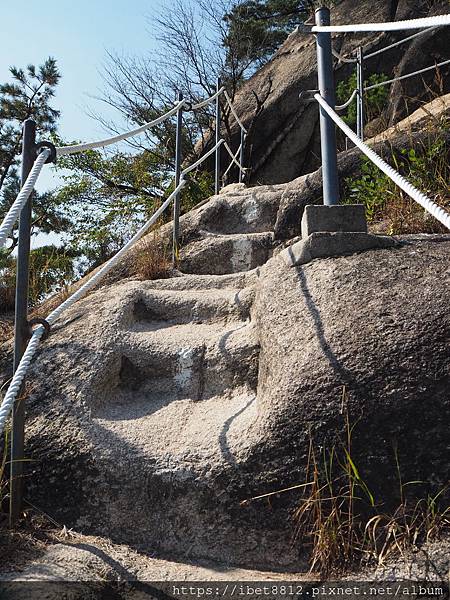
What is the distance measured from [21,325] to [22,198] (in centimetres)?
52

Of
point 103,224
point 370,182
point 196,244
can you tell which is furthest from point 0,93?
point 370,182

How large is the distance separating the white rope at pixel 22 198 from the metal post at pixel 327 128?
127 cm

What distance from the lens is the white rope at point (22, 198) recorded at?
1.92 metres

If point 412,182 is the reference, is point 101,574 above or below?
below

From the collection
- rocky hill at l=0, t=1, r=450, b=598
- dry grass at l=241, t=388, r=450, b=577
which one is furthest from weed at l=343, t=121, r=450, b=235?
dry grass at l=241, t=388, r=450, b=577

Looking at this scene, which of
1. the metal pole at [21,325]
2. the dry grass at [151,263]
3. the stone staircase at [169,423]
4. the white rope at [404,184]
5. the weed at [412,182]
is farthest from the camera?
the dry grass at [151,263]

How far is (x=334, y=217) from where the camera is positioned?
2.72m

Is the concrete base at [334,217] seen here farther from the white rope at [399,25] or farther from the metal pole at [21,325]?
the metal pole at [21,325]

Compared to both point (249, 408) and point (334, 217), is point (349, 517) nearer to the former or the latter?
point (249, 408)

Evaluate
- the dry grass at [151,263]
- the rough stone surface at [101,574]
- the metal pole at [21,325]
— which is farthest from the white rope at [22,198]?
the dry grass at [151,263]

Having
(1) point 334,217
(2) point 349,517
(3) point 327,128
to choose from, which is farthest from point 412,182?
(2) point 349,517

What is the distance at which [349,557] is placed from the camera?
1961mm

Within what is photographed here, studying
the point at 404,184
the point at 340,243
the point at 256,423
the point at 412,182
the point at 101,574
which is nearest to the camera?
the point at 101,574

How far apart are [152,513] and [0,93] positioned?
9.84 m
